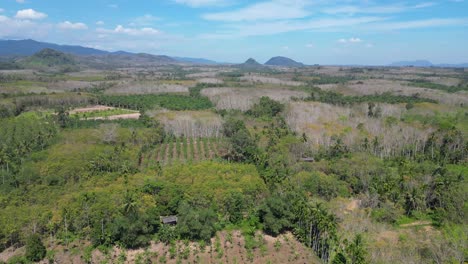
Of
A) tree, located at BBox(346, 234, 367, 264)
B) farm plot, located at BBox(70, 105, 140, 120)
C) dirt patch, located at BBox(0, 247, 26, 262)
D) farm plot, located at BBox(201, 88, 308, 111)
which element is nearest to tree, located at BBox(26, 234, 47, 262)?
dirt patch, located at BBox(0, 247, 26, 262)

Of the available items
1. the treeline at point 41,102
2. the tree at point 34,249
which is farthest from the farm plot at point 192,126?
the tree at point 34,249

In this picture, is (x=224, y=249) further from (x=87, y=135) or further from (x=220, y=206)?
(x=87, y=135)

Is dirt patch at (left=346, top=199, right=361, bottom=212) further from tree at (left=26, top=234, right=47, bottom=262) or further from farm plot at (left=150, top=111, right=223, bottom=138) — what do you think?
farm plot at (left=150, top=111, right=223, bottom=138)

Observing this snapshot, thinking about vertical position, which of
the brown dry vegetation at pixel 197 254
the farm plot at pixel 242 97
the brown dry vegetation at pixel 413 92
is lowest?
the brown dry vegetation at pixel 197 254

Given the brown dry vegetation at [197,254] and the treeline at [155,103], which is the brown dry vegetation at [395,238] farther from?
the treeline at [155,103]

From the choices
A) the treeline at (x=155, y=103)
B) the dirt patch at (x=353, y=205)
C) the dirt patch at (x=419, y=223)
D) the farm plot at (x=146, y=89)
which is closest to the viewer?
the dirt patch at (x=419, y=223)

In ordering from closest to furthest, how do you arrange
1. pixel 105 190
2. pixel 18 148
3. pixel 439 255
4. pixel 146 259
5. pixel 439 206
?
pixel 439 255 → pixel 146 259 → pixel 105 190 → pixel 439 206 → pixel 18 148

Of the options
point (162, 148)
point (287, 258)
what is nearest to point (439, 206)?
point (287, 258)
